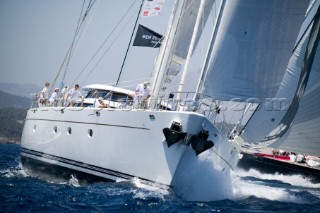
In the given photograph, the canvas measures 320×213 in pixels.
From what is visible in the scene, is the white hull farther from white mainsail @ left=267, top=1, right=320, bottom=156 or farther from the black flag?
the black flag

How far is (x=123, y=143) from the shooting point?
9281 mm

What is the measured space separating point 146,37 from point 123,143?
533 cm

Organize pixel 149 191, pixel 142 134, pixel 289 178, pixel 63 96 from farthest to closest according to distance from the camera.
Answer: pixel 289 178 → pixel 63 96 → pixel 142 134 → pixel 149 191

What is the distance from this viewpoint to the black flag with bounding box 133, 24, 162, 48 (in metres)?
13.0

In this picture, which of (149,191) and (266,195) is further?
(266,195)

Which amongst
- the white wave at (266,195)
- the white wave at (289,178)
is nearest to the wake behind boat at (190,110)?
the white wave at (266,195)

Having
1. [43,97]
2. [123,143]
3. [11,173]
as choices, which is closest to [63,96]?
[43,97]

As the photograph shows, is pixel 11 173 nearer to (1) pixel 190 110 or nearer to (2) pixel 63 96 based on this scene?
(2) pixel 63 96

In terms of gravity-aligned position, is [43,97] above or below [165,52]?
below

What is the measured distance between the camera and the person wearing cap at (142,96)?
388 inches

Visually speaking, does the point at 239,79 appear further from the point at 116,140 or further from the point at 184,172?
the point at 116,140

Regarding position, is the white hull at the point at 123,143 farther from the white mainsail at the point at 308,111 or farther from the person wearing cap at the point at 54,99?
the white mainsail at the point at 308,111

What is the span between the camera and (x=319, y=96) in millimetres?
14609

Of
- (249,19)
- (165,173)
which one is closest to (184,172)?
(165,173)
